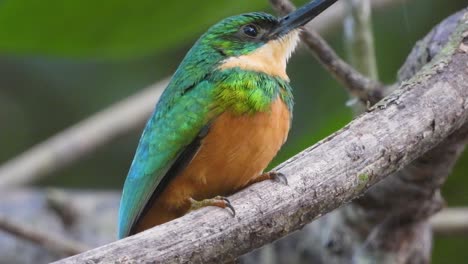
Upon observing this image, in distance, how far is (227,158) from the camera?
8.84ft

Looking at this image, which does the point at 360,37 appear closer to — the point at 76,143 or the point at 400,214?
the point at 400,214

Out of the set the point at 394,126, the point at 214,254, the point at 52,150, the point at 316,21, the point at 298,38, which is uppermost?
the point at 316,21

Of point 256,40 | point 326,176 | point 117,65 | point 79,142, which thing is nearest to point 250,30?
point 256,40

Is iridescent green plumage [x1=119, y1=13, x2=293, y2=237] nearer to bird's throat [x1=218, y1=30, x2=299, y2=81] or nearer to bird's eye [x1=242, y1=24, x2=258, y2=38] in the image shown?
bird's throat [x1=218, y1=30, x2=299, y2=81]

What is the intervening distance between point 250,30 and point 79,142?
125 cm

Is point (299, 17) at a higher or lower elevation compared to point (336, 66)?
higher

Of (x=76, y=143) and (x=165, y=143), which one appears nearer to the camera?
(x=165, y=143)

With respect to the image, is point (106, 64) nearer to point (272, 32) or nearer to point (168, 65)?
point (168, 65)

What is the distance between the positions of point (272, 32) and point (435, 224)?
1.23m

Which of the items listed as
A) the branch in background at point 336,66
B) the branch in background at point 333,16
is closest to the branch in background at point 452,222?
the branch in background at point 336,66

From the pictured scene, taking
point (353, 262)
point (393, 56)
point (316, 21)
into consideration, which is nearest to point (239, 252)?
point (353, 262)

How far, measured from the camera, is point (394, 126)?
242 centimetres

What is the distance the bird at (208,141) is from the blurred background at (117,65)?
3.48ft

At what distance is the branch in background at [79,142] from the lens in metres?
4.08
